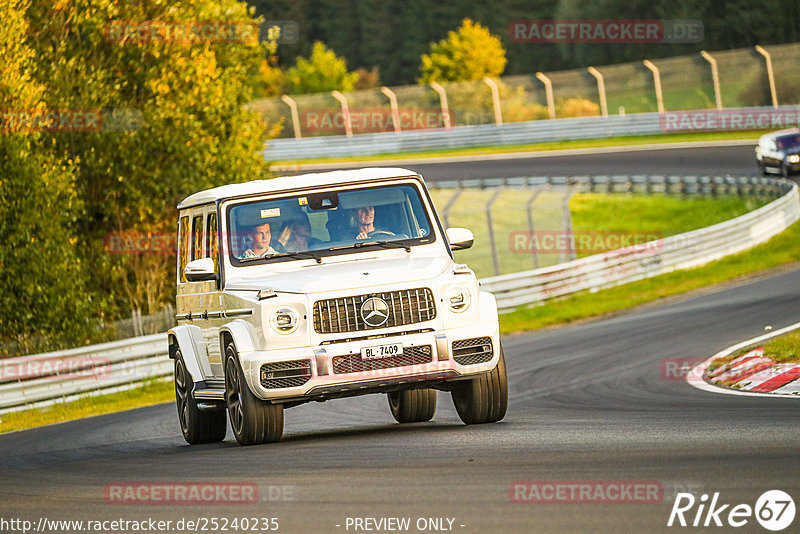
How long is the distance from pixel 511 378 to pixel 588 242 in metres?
20.6

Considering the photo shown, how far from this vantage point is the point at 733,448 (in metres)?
7.79

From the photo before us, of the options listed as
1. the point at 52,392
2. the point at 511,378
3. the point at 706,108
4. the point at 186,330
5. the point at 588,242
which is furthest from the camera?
the point at 706,108

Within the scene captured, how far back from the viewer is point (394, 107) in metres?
56.5

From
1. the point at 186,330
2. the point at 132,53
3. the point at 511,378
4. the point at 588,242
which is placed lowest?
the point at 588,242

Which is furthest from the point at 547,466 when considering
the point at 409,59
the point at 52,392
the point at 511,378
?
the point at 409,59

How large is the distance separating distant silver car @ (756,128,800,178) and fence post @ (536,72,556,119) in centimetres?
1490

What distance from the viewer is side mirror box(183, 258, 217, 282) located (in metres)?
10.4

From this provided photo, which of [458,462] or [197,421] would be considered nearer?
[458,462]

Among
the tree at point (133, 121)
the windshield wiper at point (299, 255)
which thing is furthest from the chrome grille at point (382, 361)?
the tree at point (133, 121)

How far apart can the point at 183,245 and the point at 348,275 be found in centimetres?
303

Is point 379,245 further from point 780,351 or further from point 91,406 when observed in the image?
point 91,406

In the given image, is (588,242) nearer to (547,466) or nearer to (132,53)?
(132,53)

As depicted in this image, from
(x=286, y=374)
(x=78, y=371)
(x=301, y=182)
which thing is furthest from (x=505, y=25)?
(x=286, y=374)

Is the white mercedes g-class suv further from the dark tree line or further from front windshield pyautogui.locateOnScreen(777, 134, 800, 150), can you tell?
the dark tree line
